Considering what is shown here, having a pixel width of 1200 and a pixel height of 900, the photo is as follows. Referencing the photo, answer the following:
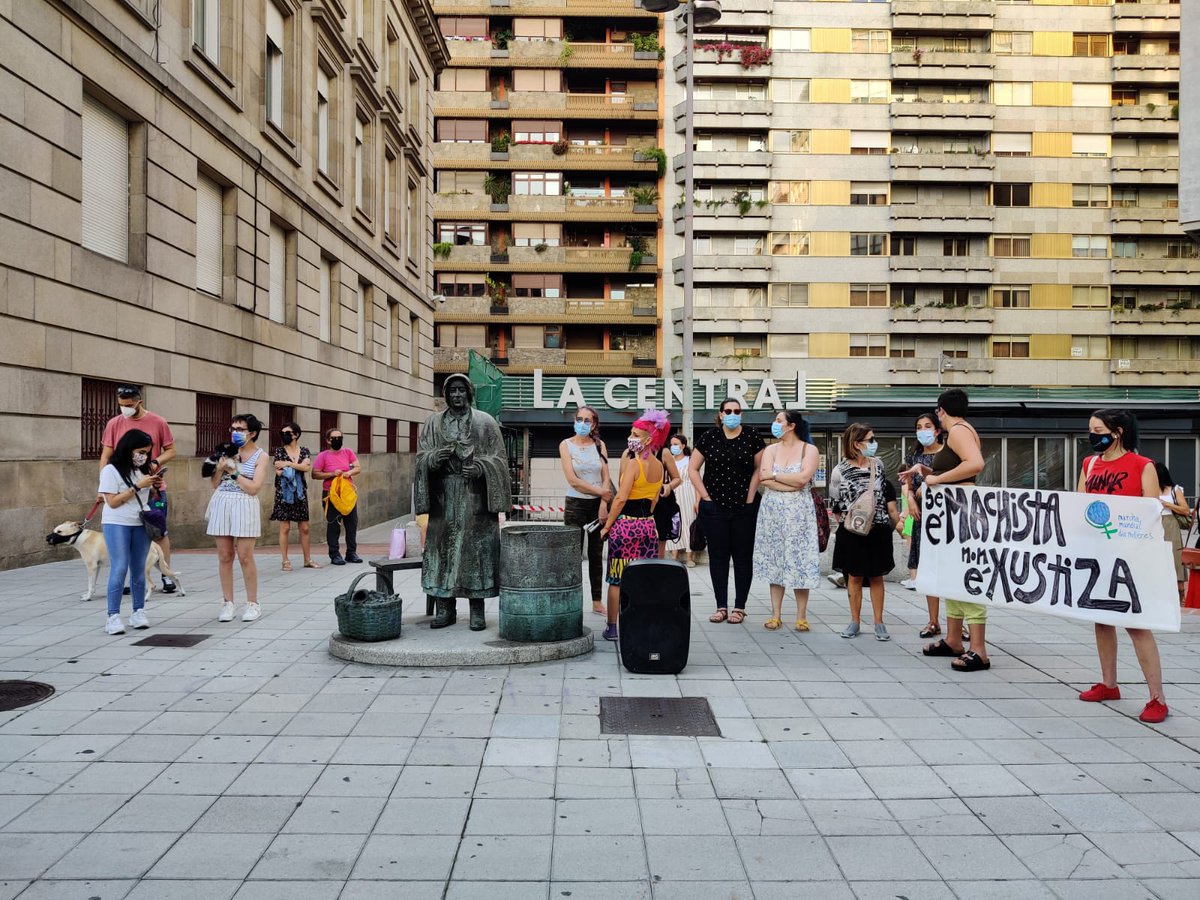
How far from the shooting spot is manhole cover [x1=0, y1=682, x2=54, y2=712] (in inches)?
226

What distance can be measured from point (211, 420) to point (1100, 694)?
15607 millimetres

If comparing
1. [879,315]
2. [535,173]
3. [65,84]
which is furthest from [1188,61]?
[535,173]

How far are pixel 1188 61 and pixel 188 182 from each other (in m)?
20.8

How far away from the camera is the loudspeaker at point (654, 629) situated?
6.69 metres

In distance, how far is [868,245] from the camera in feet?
160

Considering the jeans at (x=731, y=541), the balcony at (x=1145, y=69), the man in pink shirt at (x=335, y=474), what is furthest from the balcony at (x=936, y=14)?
the jeans at (x=731, y=541)

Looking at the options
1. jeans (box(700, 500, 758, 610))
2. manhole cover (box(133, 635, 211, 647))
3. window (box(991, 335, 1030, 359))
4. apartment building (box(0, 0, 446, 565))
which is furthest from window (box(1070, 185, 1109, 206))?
manhole cover (box(133, 635, 211, 647))

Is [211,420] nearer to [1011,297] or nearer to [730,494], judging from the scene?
[730,494]

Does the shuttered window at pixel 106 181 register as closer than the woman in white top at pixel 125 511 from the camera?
No

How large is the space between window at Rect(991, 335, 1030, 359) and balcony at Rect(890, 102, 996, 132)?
11162 millimetres

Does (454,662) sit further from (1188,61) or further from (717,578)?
(1188,61)

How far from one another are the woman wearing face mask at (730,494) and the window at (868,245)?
4298cm

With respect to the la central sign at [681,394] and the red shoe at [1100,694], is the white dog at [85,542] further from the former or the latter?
the la central sign at [681,394]

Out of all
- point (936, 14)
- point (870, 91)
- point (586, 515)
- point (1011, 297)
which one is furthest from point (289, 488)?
point (936, 14)
